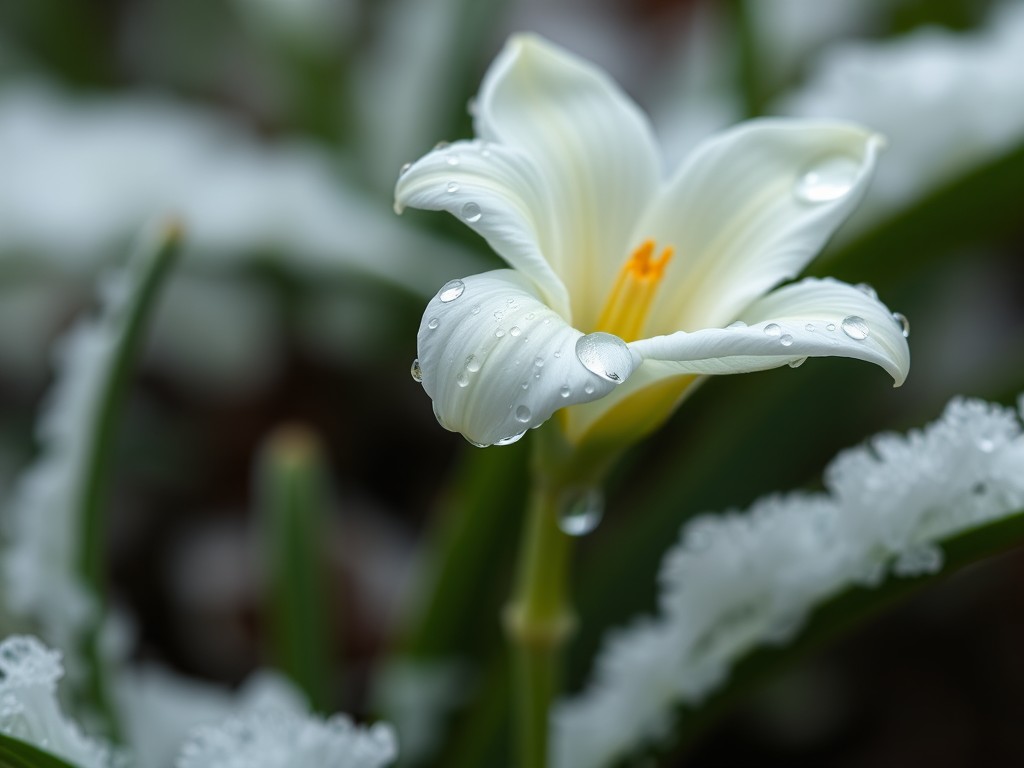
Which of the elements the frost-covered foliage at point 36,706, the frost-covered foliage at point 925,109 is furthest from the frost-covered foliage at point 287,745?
the frost-covered foliage at point 925,109

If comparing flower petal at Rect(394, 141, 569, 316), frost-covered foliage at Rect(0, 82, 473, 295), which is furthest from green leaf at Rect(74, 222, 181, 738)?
frost-covered foliage at Rect(0, 82, 473, 295)

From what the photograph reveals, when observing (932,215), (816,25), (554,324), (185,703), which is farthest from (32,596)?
(816,25)

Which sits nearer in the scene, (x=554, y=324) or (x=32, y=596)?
(x=554, y=324)

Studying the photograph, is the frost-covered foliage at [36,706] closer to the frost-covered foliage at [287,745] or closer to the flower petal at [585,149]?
the frost-covered foliage at [287,745]

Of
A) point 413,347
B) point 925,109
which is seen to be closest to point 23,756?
point 925,109

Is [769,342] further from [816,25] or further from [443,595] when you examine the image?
[816,25]

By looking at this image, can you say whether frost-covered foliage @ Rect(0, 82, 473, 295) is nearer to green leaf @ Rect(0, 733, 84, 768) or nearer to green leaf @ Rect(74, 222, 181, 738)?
green leaf @ Rect(74, 222, 181, 738)

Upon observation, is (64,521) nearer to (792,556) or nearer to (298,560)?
(298,560)
